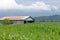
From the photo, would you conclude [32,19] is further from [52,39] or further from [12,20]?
[52,39]

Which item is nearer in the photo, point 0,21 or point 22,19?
point 22,19

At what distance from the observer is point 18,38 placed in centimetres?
706

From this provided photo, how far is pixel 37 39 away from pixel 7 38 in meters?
1.43

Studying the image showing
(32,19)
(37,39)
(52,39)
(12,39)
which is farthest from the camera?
(32,19)

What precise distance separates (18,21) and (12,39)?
1018 inches

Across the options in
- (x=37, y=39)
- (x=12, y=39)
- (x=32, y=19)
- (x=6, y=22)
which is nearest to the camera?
(x=12, y=39)

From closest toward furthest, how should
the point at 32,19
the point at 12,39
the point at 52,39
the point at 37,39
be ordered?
the point at 12,39
the point at 37,39
the point at 52,39
the point at 32,19

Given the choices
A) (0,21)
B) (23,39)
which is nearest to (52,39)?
(23,39)

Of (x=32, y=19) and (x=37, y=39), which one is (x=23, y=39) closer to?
(x=37, y=39)

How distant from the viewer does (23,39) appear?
7.07 meters

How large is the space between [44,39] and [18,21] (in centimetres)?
2468

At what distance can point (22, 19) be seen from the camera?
32.4m

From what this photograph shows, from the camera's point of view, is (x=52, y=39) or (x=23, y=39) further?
(x=52, y=39)

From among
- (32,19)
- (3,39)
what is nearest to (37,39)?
(3,39)
